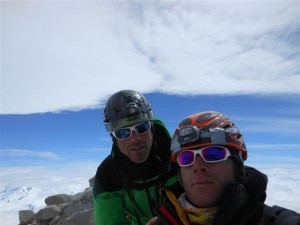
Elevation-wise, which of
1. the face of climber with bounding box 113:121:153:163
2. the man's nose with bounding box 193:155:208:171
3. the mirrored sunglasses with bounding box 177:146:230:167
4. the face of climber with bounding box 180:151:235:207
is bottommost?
the face of climber with bounding box 180:151:235:207

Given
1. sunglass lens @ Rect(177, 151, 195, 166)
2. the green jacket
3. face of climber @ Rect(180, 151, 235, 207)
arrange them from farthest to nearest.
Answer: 1. the green jacket
2. sunglass lens @ Rect(177, 151, 195, 166)
3. face of climber @ Rect(180, 151, 235, 207)

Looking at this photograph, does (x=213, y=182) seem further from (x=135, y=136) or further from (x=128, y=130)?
(x=128, y=130)

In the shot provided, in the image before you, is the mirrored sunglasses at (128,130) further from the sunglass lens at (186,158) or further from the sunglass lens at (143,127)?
the sunglass lens at (186,158)

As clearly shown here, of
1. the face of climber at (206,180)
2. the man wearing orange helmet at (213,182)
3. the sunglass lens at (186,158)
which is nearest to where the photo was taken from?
the man wearing orange helmet at (213,182)

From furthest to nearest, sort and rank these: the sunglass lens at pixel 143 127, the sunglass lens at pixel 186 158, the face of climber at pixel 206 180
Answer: the sunglass lens at pixel 143 127, the sunglass lens at pixel 186 158, the face of climber at pixel 206 180

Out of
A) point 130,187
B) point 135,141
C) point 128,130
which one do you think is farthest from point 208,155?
point 130,187

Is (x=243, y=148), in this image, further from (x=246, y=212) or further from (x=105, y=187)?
(x=105, y=187)

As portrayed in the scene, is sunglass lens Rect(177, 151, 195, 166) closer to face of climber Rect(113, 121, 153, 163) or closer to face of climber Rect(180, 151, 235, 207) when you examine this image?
face of climber Rect(180, 151, 235, 207)

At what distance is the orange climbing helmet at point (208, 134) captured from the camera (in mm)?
3664

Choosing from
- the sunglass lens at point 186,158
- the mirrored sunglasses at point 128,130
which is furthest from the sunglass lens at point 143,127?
the sunglass lens at point 186,158

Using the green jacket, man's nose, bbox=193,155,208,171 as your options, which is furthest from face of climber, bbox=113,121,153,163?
man's nose, bbox=193,155,208,171

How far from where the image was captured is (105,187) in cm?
600

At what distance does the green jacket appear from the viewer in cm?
590

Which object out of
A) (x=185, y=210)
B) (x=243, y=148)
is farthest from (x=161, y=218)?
(x=243, y=148)
